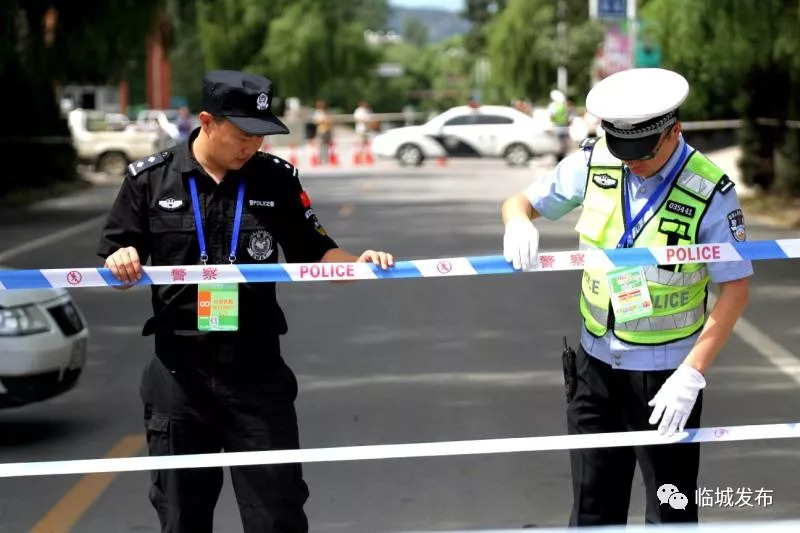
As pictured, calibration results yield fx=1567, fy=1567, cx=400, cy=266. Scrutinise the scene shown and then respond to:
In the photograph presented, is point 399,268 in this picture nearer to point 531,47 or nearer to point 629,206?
point 629,206

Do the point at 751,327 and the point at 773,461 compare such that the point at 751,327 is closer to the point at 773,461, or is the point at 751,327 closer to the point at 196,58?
the point at 773,461

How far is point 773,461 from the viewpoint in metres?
7.82

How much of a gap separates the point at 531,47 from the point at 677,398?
6673 cm

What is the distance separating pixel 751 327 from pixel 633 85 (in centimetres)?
823

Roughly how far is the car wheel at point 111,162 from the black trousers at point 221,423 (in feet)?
110

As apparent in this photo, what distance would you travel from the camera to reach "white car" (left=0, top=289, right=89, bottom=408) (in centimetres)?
803

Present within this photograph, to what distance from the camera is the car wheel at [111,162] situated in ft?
123

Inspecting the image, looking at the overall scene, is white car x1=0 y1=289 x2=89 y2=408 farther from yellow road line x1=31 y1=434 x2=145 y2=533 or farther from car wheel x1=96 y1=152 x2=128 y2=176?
car wheel x1=96 y1=152 x2=128 y2=176

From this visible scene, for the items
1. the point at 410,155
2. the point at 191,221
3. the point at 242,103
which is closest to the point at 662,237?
the point at 242,103

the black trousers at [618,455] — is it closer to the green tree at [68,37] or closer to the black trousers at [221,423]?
the black trousers at [221,423]

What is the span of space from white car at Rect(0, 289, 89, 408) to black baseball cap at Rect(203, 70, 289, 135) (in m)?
3.66

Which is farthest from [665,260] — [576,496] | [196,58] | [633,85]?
[196,58]

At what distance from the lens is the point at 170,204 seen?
4.69 m

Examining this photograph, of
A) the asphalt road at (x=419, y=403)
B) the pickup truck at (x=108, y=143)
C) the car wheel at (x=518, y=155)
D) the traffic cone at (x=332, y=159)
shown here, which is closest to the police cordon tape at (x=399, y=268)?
the asphalt road at (x=419, y=403)
